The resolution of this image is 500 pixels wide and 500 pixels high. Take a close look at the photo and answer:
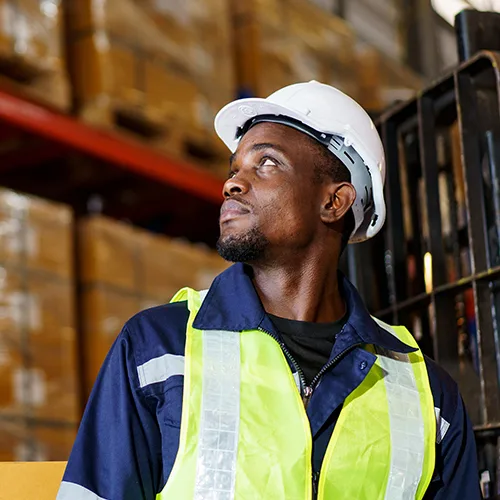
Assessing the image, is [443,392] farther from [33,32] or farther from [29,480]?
[33,32]

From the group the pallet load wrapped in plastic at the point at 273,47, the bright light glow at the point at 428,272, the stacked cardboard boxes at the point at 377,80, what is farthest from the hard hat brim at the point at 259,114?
the stacked cardboard boxes at the point at 377,80

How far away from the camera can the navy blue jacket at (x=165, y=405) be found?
201 cm

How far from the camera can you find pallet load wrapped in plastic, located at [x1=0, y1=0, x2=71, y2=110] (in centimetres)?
519

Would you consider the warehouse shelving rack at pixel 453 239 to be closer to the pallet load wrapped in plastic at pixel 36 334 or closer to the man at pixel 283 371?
the man at pixel 283 371

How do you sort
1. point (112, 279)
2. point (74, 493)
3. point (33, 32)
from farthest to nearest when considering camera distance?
1. point (112, 279)
2. point (33, 32)
3. point (74, 493)

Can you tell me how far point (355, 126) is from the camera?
2.55m

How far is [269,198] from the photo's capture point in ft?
7.75

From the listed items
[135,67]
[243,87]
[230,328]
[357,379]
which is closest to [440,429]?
[357,379]

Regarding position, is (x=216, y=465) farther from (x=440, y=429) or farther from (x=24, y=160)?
(x=24, y=160)

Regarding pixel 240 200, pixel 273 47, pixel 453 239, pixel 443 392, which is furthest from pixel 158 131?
pixel 443 392

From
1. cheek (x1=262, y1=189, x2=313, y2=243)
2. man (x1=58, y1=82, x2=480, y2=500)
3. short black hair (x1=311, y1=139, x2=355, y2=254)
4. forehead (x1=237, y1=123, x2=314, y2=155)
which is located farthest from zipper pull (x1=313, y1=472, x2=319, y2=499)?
forehead (x1=237, y1=123, x2=314, y2=155)

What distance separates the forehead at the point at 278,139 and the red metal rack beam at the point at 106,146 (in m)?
3.21

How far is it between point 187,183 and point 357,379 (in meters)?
4.40

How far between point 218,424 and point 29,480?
502 millimetres
